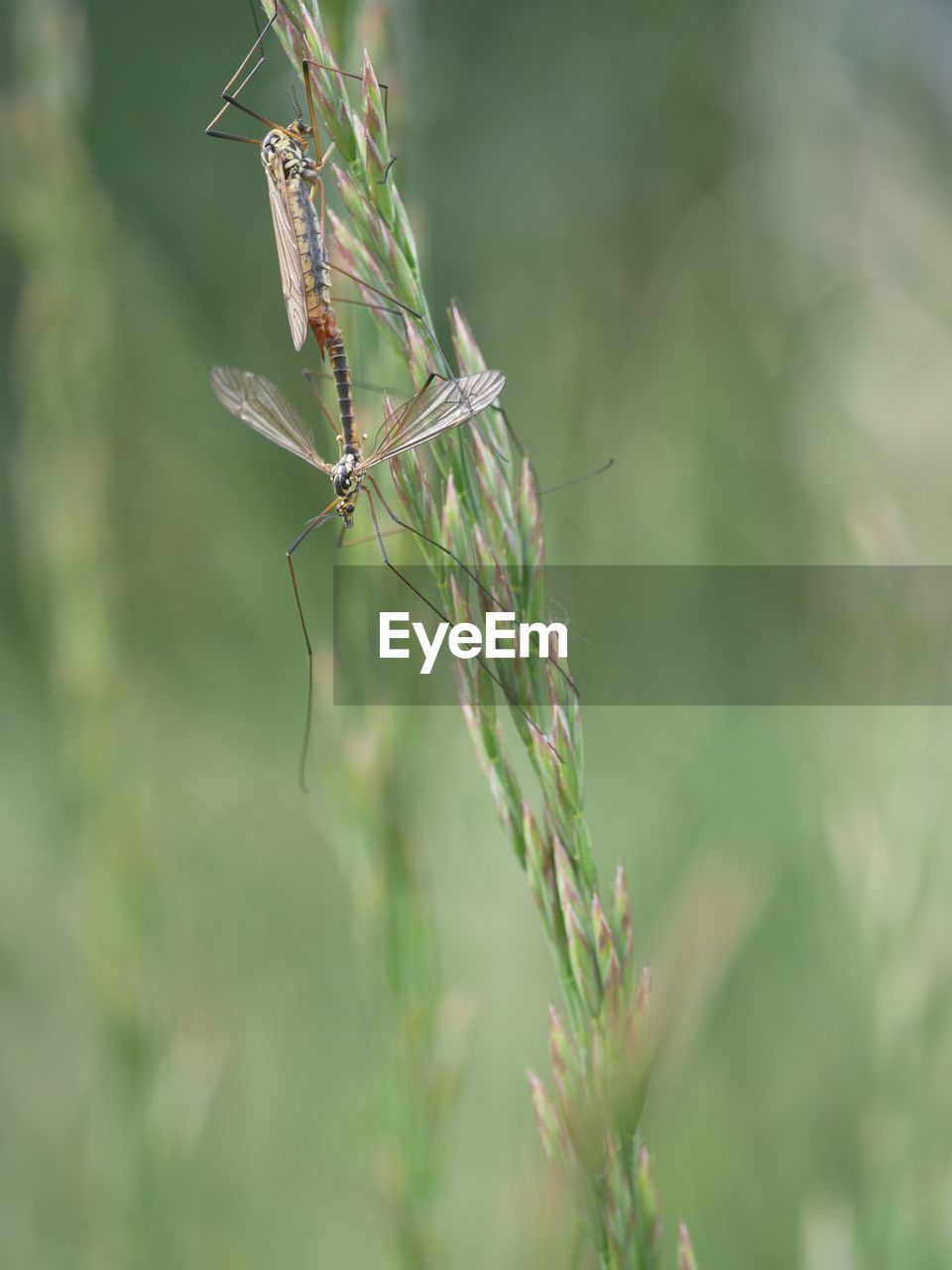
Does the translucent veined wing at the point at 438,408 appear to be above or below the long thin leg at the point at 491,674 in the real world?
above

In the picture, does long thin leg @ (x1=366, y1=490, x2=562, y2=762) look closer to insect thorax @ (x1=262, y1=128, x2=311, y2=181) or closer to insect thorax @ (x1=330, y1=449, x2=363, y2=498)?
insect thorax @ (x1=330, y1=449, x2=363, y2=498)

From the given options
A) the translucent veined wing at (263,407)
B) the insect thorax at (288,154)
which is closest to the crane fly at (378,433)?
the translucent veined wing at (263,407)

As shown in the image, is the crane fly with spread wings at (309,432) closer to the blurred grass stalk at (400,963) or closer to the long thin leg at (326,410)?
the long thin leg at (326,410)

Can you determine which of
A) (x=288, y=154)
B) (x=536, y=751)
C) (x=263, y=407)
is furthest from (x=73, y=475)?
(x=536, y=751)

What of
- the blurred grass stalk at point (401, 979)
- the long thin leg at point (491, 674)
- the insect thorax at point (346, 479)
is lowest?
the blurred grass stalk at point (401, 979)

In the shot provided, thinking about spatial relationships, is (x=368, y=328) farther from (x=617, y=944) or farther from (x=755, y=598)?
(x=755, y=598)

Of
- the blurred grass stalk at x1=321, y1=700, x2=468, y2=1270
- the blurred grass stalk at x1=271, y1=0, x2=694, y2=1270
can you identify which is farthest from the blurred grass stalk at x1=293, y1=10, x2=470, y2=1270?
the blurred grass stalk at x1=271, y1=0, x2=694, y2=1270

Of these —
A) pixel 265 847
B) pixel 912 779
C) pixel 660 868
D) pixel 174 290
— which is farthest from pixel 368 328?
pixel 174 290

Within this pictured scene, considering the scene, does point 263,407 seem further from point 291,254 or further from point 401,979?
point 401,979
